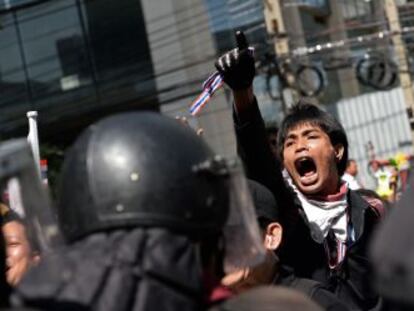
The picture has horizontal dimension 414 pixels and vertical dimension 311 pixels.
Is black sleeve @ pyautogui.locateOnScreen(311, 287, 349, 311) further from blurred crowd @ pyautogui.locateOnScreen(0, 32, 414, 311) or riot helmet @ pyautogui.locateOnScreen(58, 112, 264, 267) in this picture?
riot helmet @ pyautogui.locateOnScreen(58, 112, 264, 267)

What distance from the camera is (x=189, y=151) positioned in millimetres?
1693

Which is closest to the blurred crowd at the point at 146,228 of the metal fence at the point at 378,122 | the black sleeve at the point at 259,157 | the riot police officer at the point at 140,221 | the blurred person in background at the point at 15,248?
the riot police officer at the point at 140,221

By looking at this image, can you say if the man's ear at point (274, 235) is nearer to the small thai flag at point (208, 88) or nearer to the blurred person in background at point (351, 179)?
the small thai flag at point (208, 88)

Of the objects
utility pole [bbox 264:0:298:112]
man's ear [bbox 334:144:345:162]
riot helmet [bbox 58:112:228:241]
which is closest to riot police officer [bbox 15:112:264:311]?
riot helmet [bbox 58:112:228:241]

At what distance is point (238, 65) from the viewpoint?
2773 millimetres

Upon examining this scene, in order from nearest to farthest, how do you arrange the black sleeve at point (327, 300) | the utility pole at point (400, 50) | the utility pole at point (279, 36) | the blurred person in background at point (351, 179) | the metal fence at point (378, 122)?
1. the black sleeve at point (327, 300)
2. the blurred person in background at point (351, 179)
3. the utility pole at point (279, 36)
4. the utility pole at point (400, 50)
5. the metal fence at point (378, 122)

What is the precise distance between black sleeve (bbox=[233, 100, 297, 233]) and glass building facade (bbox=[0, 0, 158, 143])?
13637mm

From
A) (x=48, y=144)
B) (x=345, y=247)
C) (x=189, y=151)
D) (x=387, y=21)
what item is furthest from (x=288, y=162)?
(x=387, y=21)

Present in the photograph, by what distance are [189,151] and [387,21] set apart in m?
15.9

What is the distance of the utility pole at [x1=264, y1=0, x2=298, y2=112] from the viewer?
14539 millimetres

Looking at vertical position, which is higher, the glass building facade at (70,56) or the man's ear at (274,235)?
the glass building facade at (70,56)

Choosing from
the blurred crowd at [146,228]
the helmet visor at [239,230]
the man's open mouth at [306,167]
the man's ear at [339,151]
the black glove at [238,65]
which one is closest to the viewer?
the blurred crowd at [146,228]

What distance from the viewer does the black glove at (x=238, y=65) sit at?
2.77 m

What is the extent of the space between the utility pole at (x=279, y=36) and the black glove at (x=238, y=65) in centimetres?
1154
